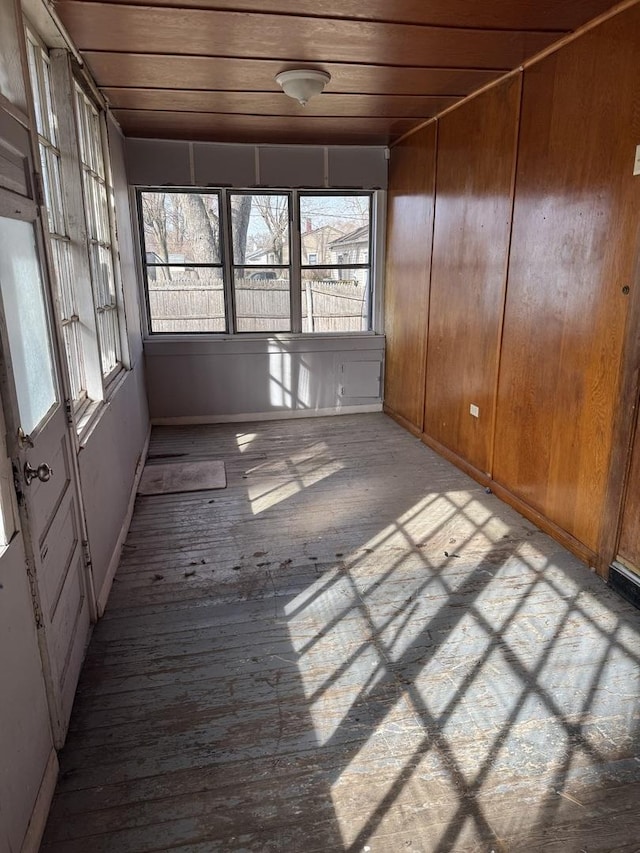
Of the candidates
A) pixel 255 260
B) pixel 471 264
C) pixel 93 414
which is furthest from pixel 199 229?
pixel 93 414

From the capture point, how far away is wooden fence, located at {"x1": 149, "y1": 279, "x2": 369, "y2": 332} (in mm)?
5637

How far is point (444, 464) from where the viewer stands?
15.0 feet

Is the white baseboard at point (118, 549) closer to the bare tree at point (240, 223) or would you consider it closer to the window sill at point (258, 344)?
the window sill at point (258, 344)

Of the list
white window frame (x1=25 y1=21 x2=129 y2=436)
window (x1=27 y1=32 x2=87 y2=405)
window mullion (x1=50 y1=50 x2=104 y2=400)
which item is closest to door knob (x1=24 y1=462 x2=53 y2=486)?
white window frame (x1=25 y1=21 x2=129 y2=436)

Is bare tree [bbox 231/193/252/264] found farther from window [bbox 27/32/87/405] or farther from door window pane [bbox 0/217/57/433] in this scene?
door window pane [bbox 0/217/57/433]

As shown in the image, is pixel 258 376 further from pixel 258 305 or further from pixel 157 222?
pixel 157 222

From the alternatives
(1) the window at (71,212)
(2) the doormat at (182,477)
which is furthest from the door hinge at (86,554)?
(2) the doormat at (182,477)

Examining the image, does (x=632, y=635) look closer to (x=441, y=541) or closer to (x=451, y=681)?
(x=451, y=681)

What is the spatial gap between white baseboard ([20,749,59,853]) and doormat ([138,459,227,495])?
243cm

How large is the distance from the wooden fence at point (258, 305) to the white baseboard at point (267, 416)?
874mm

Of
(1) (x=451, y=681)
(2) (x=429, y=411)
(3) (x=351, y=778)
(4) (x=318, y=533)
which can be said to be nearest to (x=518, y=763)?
(1) (x=451, y=681)

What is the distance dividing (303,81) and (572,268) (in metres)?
1.96

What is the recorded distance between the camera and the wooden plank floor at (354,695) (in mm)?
1633

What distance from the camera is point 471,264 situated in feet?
13.5
